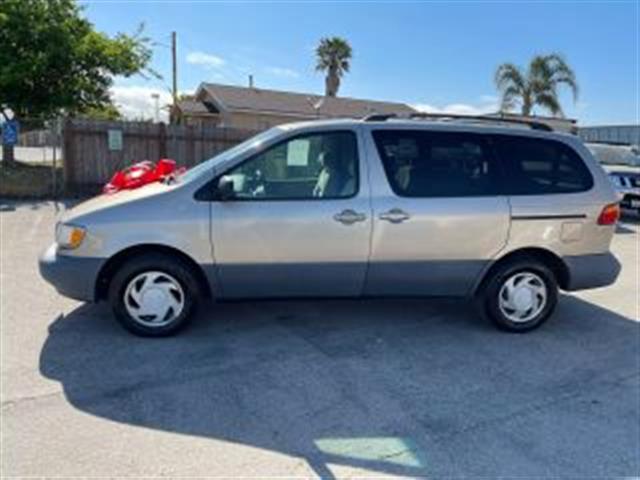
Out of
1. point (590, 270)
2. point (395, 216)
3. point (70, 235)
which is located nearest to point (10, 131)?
point (70, 235)

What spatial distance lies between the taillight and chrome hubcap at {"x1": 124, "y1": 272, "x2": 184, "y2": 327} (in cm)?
367

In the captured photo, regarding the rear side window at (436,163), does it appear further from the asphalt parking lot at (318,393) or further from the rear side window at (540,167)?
the asphalt parking lot at (318,393)

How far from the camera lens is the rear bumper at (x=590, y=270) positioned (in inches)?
218

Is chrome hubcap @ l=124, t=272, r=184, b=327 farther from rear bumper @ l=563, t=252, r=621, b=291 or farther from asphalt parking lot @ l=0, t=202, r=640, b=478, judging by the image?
rear bumper @ l=563, t=252, r=621, b=291

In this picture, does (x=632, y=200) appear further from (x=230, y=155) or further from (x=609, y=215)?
(x=230, y=155)

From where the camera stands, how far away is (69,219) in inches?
195

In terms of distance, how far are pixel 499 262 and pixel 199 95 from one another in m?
34.8

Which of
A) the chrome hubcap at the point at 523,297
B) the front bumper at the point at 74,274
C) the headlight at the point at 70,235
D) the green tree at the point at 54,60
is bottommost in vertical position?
the chrome hubcap at the point at 523,297

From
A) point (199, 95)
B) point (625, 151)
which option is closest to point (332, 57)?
point (199, 95)

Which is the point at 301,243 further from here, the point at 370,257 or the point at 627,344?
the point at 627,344

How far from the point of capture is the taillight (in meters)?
5.53

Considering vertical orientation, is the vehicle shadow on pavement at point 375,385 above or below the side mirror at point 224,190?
below

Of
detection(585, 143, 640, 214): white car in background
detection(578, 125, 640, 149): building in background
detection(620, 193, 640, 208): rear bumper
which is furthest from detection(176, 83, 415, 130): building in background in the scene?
detection(620, 193, 640, 208): rear bumper

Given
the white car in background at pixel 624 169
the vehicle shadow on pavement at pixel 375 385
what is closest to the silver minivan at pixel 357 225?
the vehicle shadow on pavement at pixel 375 385
